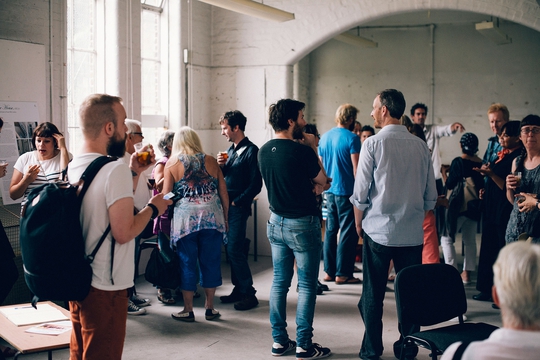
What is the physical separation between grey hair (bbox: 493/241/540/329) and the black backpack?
1.49m

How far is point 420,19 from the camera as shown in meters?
10.1

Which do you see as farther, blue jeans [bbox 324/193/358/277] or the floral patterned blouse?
blue jeans [bbox 324/193/358/277]

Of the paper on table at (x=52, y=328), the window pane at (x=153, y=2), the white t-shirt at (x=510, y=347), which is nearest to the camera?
the white t-shirt at (x=510, y=347)

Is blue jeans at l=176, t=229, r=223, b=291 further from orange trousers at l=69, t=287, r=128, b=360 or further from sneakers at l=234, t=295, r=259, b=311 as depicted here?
orange trousers at l=69, t=287, r=128, b=360

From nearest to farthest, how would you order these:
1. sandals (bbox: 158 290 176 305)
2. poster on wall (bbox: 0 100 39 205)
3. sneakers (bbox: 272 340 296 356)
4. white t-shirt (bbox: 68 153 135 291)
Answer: white t-shirt (bbox: 68 153 135 291)
sneakers (bbox: 272 340 296 356)
poster on wall (bbox: 0 100 39 205)
sandals (bbox: 158 290 176 305)

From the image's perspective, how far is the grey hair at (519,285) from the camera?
155 centimetres

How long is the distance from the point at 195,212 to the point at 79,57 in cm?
259

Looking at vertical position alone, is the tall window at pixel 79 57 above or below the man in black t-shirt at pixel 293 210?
above

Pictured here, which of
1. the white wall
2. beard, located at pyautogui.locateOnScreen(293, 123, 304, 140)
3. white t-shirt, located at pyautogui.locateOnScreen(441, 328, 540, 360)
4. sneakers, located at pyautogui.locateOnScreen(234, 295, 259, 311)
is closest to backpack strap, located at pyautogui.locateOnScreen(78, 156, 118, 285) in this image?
white t-shirt, located at pyautogui.locateOnScreen(441, 328, 540, 360)

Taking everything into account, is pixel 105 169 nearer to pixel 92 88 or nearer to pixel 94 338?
pixel 94 338

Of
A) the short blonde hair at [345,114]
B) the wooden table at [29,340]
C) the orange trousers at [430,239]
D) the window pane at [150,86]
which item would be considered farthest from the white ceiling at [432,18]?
the wooden table at [29,340]

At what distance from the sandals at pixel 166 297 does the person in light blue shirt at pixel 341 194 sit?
1657 mm

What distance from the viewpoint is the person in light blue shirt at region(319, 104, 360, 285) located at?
19.0ft

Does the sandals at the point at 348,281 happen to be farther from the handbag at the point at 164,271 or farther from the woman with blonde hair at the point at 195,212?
the handbag at the point at 164,271
